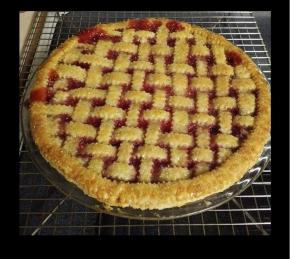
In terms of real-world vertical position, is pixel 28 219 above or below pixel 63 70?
below

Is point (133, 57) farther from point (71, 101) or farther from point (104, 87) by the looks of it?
point (71, 101)

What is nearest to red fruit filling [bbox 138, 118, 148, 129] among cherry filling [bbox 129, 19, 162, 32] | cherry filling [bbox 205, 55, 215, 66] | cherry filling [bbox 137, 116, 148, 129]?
cherry filling [bbox 137, 116, 148, 129]

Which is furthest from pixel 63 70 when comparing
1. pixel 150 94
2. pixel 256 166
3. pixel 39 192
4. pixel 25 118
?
pixel 256 166

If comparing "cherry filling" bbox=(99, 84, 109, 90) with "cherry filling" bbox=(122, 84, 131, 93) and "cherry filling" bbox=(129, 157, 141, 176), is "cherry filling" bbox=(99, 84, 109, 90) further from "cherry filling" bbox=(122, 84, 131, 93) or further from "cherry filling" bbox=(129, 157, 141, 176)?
"cherry filling" bbox=(129, 157, 141, 176)

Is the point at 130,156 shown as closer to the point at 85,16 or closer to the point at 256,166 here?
the point at 256,166

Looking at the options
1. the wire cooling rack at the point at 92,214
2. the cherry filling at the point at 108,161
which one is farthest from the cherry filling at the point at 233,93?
the cherry filling at the point at 108,161

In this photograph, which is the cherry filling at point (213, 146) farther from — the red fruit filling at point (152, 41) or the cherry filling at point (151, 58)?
the red fruit filling at point (152, 41)

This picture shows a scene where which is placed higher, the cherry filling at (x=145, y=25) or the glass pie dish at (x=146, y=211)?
the cherry filling at (x=145, y=25)

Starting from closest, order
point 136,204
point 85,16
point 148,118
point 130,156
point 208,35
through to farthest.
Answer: point 136,204, point 130,156, point 148,118, point 208,35, point 85,16
